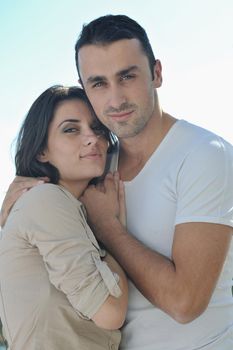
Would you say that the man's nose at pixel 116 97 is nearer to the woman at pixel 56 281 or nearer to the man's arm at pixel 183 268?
the woman at pixel 56 281

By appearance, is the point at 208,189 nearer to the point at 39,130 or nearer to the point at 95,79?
the point at 95,79

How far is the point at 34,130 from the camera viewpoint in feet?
8.34

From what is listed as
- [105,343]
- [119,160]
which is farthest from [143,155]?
[105,343]

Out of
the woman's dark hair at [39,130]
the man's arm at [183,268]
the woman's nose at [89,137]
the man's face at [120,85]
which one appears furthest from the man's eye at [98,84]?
the man's arm at [183,268]

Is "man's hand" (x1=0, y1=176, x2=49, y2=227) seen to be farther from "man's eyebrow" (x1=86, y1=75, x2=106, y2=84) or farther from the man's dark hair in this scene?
the man's dark hair

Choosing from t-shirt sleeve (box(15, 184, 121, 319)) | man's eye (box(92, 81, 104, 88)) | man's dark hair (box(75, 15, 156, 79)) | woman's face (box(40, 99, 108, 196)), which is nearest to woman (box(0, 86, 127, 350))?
t-shirt sleeve (box(15, 184, 121, 319))

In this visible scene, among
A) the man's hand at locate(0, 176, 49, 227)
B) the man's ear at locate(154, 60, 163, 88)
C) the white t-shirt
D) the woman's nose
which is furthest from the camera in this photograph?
the man's ear at locate(154, 60, 163, 88)

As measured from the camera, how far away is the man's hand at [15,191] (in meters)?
2.36

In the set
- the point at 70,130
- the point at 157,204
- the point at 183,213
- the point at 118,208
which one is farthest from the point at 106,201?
the point at 183,213

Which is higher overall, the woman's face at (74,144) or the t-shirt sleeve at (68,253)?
the woman's face at (74,144)

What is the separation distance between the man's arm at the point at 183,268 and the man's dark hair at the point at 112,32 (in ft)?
3.31

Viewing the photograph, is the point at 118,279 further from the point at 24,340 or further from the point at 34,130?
the point at 34,130

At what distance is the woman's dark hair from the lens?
2512mm

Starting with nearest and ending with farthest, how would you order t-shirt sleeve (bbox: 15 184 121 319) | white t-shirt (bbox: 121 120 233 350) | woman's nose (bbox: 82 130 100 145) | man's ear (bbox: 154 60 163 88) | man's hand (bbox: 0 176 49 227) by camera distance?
t-shirt sleeve (bbox: 15 184 121 319)
white t-shirt (bbox: 121 120 233 350)
man's hand (bbox: 0 176 49 227)
woman's nose (bbox: 82 130 100 145)
man's ear (bbox: 154 60 163 88)
